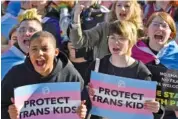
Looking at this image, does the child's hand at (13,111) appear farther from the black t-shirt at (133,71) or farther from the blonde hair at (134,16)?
the blonde hair at (134,16)

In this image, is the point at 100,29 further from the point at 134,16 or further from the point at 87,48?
the point at 87,48

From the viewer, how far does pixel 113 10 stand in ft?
18.9

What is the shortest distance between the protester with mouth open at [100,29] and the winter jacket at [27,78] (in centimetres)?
96

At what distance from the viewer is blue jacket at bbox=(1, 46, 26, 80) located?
16.4 feet

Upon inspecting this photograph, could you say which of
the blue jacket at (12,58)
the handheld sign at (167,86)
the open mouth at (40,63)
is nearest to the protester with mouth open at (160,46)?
the handheld sign at (167,86)

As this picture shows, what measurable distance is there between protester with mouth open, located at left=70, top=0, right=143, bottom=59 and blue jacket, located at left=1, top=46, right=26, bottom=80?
520 millimetres

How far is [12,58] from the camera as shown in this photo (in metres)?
5.05

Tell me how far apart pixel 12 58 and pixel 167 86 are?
154cm

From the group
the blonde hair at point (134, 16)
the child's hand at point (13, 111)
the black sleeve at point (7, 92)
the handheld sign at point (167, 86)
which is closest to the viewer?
the child's hand at point (13, 111)

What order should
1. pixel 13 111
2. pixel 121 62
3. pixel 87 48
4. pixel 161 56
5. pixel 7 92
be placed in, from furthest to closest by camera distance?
pixel 87 48 < pixel 161 56 < pixel 121 62 < pixel 7 92 < pixel 13 111

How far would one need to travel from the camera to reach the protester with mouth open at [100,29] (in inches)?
197

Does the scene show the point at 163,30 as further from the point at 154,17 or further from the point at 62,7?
the point at 62,7

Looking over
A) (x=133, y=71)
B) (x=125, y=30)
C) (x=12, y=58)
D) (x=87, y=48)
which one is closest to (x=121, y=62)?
(x=133, y=71)

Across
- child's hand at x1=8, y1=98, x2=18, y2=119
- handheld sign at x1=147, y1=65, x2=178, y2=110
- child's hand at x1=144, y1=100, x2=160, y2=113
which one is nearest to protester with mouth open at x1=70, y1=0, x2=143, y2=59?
handheld sign at x1=147, y1=65, x2=178, y2=110
